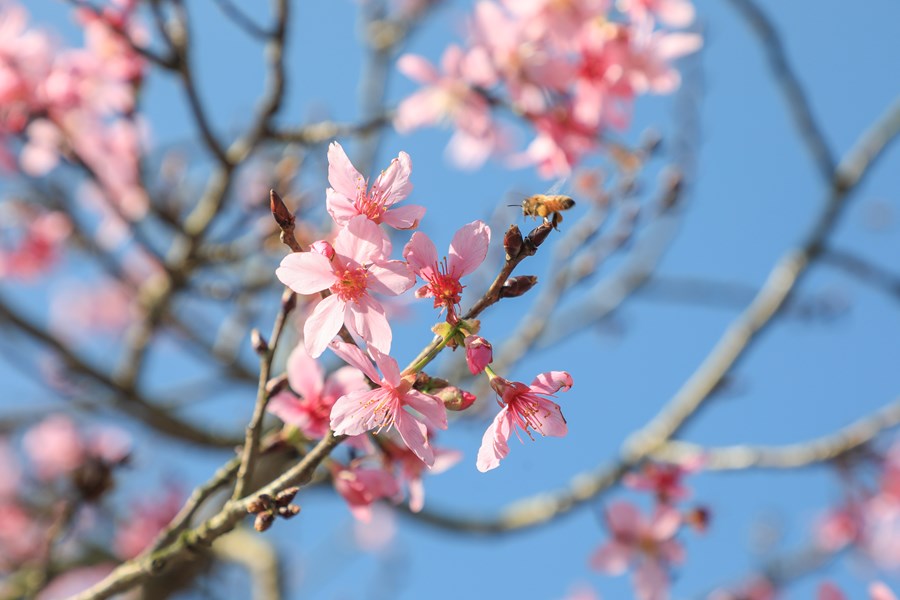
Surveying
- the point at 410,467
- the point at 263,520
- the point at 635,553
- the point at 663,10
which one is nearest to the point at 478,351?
the point at 263,520

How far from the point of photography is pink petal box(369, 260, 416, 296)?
108cm

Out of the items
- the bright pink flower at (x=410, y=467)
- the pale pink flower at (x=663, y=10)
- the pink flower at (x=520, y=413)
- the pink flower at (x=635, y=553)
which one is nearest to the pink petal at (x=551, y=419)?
the pink flower at (x=520, y=413)

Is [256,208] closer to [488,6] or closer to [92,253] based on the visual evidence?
[92,253]

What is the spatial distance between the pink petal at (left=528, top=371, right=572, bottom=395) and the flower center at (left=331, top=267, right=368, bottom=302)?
28 centimetres

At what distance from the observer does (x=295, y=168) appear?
323cm

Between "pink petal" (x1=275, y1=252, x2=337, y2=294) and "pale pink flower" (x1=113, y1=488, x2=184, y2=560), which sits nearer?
"pink petal" (x1=275, y1=252, x2=337, y2=294)

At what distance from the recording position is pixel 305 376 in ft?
4.42

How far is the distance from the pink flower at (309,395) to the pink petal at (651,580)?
4.97 feet

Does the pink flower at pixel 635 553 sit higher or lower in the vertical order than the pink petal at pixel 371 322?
lower

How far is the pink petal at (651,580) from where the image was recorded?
2.46 m

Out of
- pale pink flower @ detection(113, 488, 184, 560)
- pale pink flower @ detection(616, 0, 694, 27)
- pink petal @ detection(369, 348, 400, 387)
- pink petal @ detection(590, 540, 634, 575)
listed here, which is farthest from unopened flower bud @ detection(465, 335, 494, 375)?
pale pink flower @ detection(113, 488, 184, 560)

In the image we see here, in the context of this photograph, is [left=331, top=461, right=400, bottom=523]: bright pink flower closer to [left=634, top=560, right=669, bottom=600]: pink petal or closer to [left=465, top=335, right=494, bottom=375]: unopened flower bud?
[left=465, top=335, right=494, bottom=375]: unopened flower bud

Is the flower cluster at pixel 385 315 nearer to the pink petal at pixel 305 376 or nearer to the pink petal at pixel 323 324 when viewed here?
the pink petal at pixel 323 324

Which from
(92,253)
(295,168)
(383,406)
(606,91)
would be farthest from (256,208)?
(383,406)
